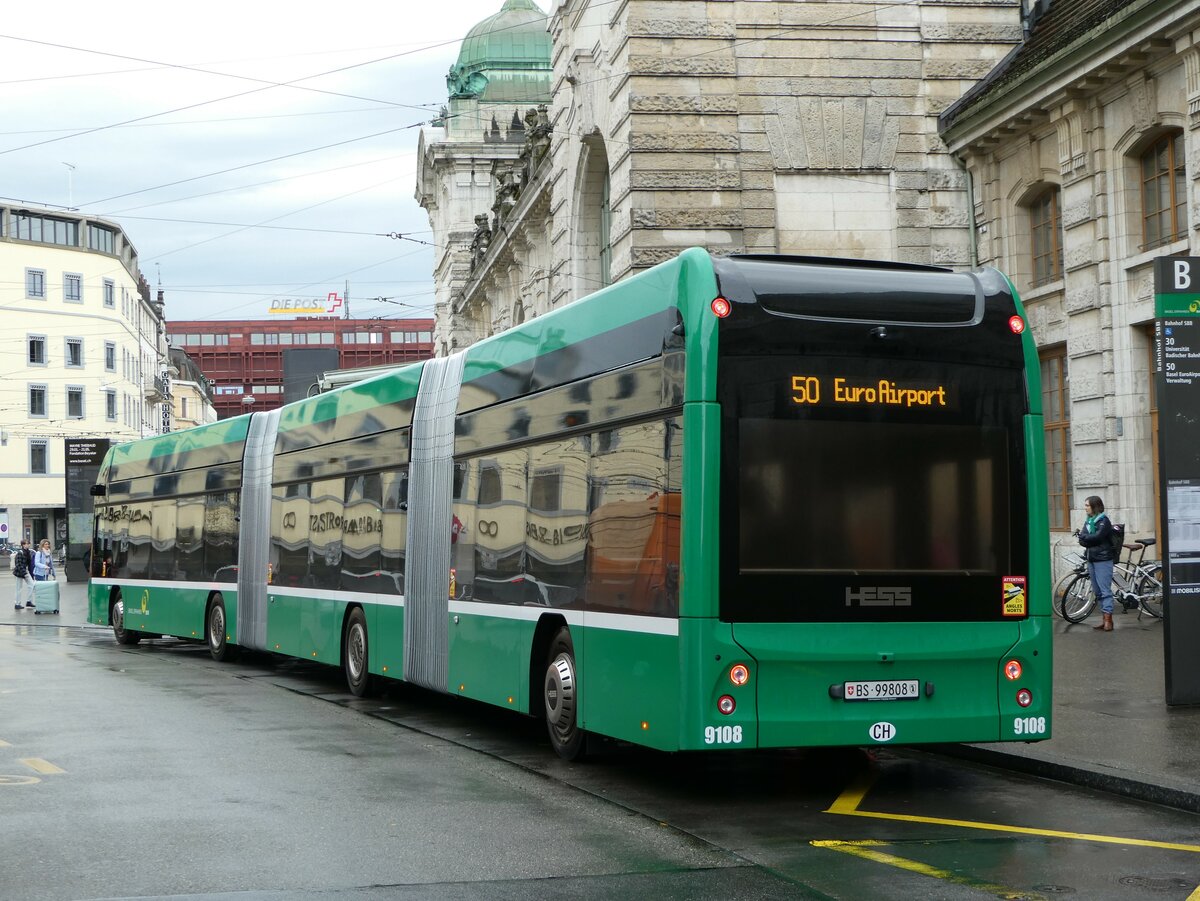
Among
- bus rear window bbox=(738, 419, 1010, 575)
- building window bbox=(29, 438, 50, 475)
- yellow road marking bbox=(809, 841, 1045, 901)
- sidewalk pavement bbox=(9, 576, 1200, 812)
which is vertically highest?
building window bbox=(29, 438, 50, 475)

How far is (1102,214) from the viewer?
22.8 m

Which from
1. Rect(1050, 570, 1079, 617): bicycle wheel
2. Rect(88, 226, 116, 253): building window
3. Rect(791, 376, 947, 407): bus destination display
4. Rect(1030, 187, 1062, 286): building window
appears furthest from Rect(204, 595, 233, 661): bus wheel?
Rect(88, 226, 116, 253): building window

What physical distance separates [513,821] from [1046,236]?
61.1 feet

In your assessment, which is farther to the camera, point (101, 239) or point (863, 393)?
point (101, 239)

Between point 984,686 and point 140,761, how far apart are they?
562 cm

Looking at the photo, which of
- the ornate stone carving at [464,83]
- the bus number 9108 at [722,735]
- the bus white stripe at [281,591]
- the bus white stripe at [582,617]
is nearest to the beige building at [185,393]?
the ornate stone carving at [464,83]

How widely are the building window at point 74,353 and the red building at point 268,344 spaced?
70869 millimetres

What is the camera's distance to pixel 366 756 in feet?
38.6

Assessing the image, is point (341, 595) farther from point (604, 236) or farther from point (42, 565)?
point (42, 565)

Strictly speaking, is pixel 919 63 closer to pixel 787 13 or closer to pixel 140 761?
pixel 787 13

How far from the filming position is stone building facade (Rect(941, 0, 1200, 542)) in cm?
2128

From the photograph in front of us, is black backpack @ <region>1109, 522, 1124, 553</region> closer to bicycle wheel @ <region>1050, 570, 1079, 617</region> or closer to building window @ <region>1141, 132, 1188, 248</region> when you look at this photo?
bicycle wheel @ <region>1050, 570, 1079, 617</region>

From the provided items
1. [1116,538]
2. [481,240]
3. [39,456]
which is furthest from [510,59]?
[1116,538]

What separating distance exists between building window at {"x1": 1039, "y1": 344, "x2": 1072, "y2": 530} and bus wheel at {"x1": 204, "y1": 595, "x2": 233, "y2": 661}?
11.8m
